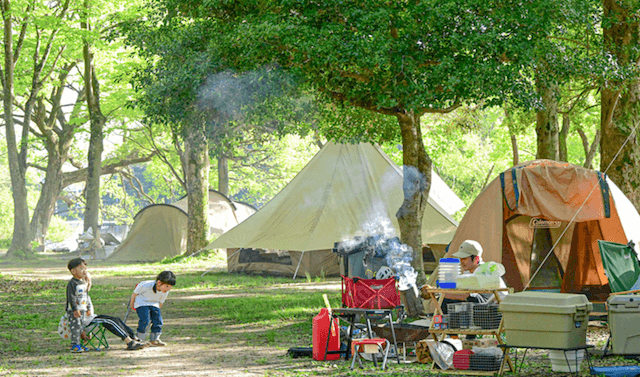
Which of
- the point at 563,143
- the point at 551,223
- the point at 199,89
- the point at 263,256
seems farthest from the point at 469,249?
the point at 563,143

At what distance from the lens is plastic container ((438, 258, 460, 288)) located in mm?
5402

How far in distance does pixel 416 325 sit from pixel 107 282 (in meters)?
8.85

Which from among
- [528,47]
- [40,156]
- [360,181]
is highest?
[40,156]

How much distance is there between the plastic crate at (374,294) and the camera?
6.45 meters

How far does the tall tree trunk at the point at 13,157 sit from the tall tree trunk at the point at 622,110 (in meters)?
15.1

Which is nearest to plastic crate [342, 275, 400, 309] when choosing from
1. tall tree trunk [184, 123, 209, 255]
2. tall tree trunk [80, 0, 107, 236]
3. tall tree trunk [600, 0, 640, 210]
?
tall tree trunk [600, 0, 640, 210]

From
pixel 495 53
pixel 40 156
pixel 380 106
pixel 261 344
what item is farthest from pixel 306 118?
pixel 40 156

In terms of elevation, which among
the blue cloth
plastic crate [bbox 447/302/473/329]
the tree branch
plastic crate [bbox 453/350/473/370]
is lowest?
the blue cloth

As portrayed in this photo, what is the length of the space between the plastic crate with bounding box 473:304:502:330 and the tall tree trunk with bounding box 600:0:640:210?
471 cm

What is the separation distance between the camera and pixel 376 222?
527 inches

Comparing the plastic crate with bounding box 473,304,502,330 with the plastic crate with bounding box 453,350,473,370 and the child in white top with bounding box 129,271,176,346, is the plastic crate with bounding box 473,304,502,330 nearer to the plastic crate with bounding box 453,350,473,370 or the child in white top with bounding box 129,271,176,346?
the plastic crate with bounding box 453,350,473,370

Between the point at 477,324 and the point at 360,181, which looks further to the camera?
the point at 360,181

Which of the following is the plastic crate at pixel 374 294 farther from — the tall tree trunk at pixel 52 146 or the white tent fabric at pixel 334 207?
the tall tree trunk at pixel 52 146

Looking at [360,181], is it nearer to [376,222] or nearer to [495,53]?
[376,222]
